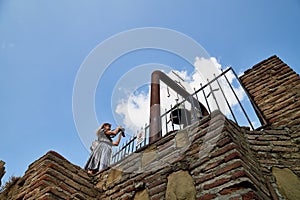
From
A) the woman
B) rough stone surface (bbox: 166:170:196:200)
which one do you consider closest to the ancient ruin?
rough stone surface (bbox: 166:170:196:200)

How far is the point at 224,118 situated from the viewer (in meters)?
2.25

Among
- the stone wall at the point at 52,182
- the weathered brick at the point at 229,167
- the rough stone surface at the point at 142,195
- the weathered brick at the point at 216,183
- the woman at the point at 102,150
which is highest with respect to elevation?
the woman at the point at 102,150

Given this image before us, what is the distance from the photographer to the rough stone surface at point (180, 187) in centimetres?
194

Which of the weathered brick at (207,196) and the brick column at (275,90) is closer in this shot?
the weathered brick at (207,196)

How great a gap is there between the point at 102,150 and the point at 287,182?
2762 mm

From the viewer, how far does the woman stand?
367 cm

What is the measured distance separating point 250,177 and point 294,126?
1.23 metres

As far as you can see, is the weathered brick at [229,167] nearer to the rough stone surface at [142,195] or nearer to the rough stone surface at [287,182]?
the rough stone surface at [287,182]

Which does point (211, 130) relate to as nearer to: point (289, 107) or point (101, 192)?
point (289, 107)

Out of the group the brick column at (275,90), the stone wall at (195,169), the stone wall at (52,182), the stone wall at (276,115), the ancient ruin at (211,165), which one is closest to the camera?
the stone wall at (195,169)

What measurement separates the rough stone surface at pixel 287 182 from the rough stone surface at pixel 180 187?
0.76 meters

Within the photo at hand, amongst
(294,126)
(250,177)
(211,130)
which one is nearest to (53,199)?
(211,130)

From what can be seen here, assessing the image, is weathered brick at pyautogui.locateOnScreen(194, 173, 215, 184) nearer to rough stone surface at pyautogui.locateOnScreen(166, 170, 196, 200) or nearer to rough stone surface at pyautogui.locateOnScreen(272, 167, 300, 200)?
rough stone surface at pyautogui.locateOnScreen(166, 170, 196, 200)

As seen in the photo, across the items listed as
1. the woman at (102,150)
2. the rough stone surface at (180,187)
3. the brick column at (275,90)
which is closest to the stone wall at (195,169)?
the rough stone surface at (180,187)
